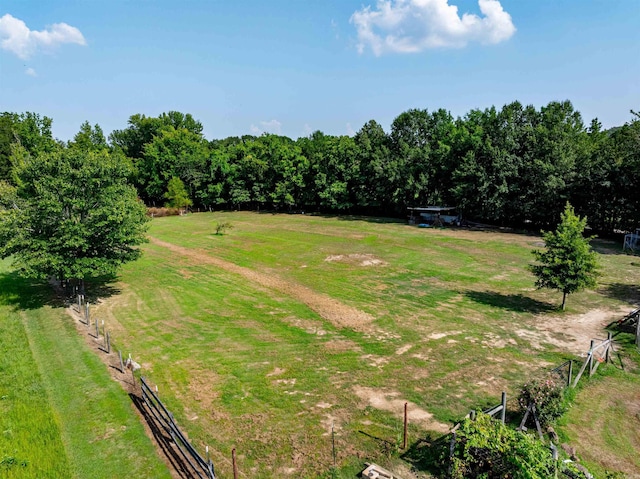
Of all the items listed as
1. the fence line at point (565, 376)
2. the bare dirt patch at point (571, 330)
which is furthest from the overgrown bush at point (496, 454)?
the bare dirt patch at point (571, 330)

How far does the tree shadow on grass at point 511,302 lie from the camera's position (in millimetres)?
21766

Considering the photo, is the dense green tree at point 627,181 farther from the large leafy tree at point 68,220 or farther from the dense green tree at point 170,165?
the dense green tree at point 170,165

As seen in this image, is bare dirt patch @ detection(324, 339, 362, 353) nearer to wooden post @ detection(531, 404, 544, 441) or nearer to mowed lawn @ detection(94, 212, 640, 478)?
mowed lawn @ detection(94, 212, 640, 478)

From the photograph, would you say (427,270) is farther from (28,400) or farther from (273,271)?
(28,400)

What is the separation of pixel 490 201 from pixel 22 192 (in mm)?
43400

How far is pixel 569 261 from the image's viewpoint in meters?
20.5

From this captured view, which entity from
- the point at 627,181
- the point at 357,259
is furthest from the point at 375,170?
the point at 627,181

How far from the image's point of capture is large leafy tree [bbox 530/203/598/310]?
20.5 m

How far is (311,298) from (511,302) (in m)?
11.8

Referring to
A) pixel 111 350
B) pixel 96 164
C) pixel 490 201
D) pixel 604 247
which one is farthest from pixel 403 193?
pixel 111 350

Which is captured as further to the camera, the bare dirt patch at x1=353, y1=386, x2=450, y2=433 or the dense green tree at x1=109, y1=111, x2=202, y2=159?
the dense green tree at x1=109, y1=111, x2=202, y2=159

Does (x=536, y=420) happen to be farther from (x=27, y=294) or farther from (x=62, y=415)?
(x=27, y=294)

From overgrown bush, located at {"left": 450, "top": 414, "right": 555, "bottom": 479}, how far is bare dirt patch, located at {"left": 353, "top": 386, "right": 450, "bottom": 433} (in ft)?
7.04

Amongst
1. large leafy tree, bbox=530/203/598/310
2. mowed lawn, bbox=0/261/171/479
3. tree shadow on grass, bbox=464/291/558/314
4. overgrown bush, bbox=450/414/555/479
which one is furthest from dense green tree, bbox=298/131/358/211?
overgrown bush, bbox=450/414/555/479
